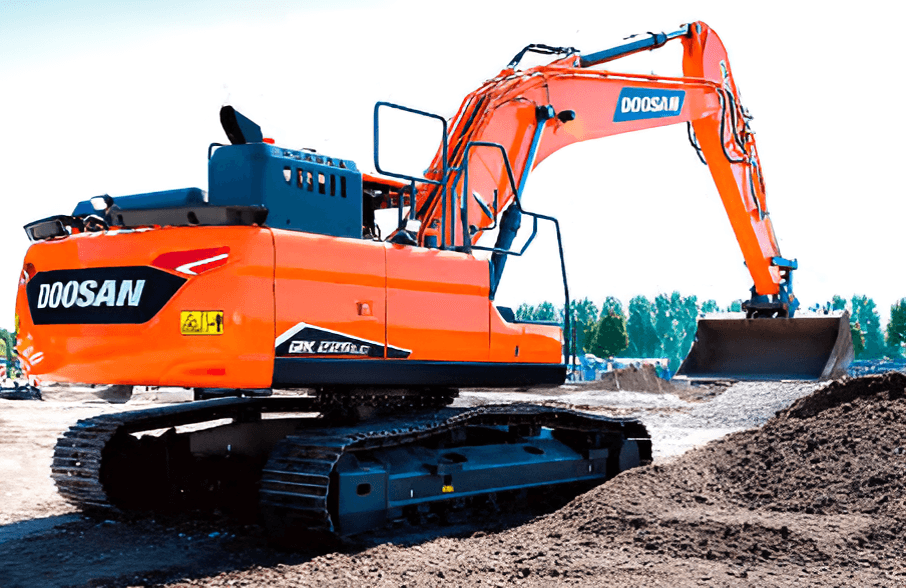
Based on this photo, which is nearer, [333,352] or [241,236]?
[241,236]

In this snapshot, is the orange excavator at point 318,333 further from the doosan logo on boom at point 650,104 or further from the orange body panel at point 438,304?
the doosan logo on boom at point 650,104

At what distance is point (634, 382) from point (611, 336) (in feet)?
187

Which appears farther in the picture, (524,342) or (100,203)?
(524,342)

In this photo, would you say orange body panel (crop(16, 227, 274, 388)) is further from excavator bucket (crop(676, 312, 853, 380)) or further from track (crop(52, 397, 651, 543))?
excavator bucket (crop(676, 312, 853, 380))

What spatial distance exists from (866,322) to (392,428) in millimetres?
111304

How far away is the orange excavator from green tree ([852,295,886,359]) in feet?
319

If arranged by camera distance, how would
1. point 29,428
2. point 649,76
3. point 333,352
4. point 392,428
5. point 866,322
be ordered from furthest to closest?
1. point 866,322
2. point 29,428
3. point 649,76
4. point 392,428
5. point 333,352

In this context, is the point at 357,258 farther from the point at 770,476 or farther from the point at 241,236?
the point at 770,476

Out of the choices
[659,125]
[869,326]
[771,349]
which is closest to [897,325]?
[869,326]

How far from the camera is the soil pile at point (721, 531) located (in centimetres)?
510

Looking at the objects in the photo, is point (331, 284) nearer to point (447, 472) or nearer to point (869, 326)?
point (447, 472)

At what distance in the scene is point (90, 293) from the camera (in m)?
5.82

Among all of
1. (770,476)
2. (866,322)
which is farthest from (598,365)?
(770,476)

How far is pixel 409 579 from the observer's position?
5035 millimetres
